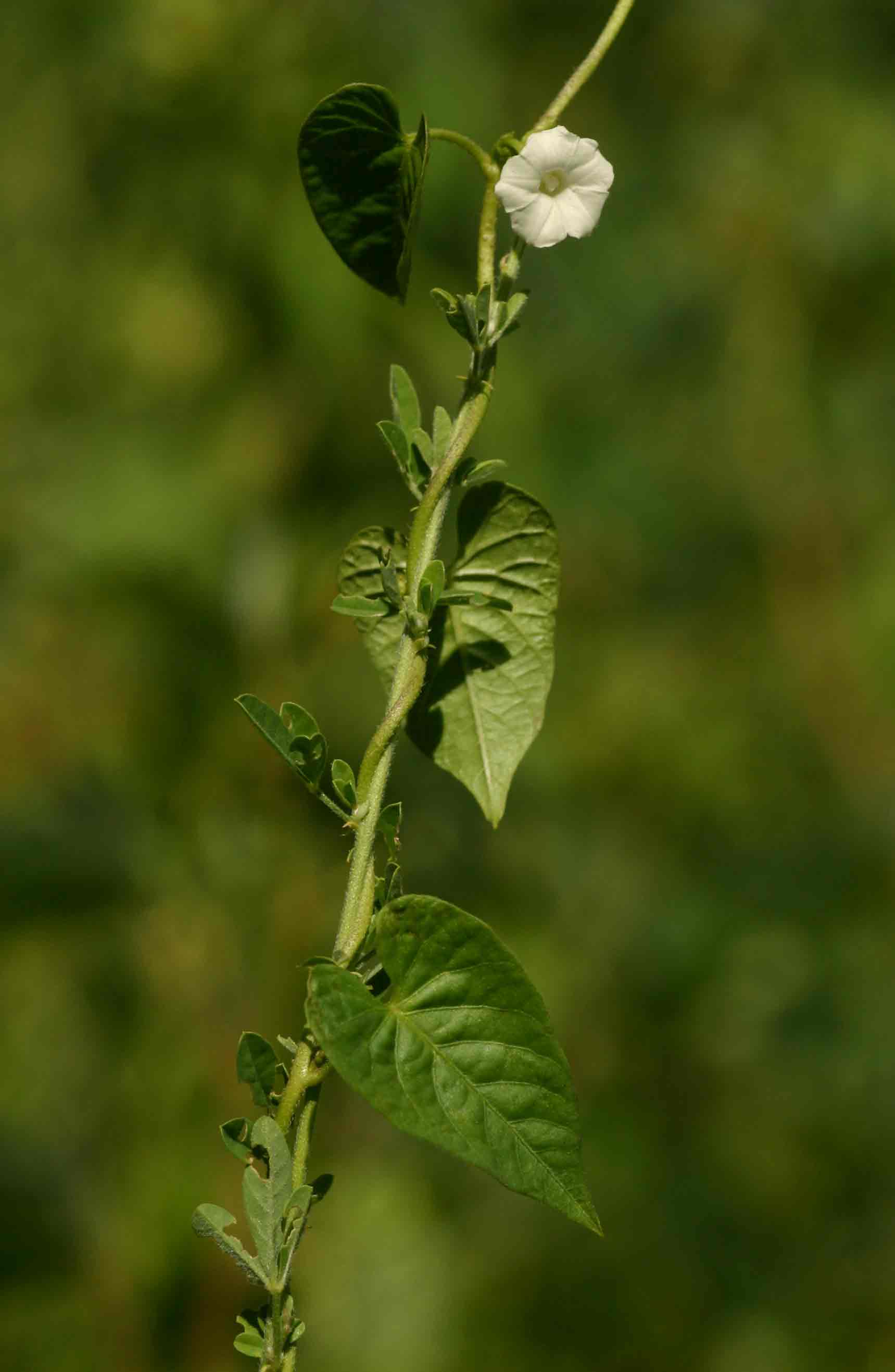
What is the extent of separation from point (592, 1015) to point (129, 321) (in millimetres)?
1235

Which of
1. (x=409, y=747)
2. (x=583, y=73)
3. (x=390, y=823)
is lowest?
(x=409, y=747)

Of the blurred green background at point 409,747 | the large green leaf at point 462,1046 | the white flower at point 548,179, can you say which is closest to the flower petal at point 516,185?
the white flower at point 548,179

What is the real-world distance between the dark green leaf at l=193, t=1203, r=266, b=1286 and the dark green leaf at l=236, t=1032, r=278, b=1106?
3cm

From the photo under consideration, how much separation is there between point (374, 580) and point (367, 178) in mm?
141

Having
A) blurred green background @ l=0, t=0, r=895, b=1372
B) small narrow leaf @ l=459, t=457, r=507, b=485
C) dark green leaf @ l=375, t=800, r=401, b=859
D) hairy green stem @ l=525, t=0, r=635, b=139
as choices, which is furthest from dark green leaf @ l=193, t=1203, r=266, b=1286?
blurred green background @ l=0, t=0, r=895, b=1372

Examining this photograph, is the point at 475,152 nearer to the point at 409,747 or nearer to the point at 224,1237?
the point at 224,1237

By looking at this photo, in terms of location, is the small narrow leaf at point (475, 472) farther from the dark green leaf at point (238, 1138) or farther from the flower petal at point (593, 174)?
the dark green leaf at point (238, 1138)

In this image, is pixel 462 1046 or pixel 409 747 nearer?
pixel 462 1046

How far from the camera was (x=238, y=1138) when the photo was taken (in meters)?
0.39

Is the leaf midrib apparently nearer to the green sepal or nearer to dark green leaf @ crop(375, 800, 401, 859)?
dark green leaf @ crop(375, 800, 401, 859)

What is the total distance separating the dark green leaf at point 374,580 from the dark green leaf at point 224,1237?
0.18m

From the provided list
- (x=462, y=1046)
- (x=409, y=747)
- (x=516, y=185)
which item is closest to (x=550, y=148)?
(x=516, y=185)

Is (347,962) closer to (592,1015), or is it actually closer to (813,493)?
(592,1015)

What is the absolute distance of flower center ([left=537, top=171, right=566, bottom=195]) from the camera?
16.9 inches
